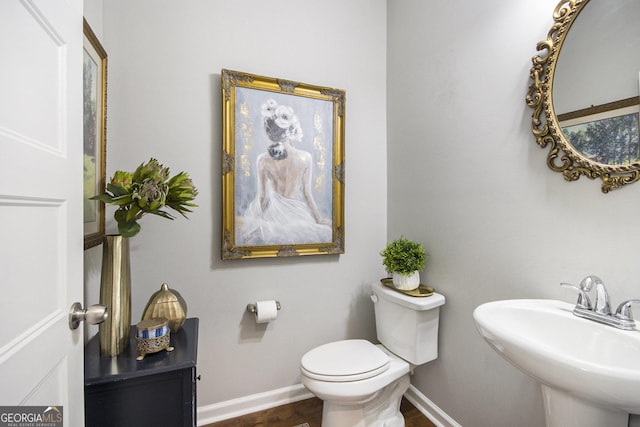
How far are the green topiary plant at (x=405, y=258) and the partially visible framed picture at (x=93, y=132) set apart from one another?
1411 millimetres

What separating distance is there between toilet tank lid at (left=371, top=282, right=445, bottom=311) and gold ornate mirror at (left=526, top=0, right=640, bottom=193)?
815 mm

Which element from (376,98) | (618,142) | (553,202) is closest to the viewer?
(618,142)

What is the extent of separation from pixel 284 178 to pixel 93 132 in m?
0.93

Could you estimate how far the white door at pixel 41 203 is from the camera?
51 cm

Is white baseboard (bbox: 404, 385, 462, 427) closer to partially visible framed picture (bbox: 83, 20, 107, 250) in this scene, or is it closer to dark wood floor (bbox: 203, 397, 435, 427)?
dark wood floor (bbox: 203, 397, 435, 427)

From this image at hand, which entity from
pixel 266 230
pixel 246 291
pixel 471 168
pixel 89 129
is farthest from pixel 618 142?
pixel 89 129

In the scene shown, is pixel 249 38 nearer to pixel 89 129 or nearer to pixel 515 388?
pixel 89 129

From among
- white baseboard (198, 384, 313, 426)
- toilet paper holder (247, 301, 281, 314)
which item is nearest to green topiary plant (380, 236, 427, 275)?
toilet paper holder (247, 301, 281, 314)

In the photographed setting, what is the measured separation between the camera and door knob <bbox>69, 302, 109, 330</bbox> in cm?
73

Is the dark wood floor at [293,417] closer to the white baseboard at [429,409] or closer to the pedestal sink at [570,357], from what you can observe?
the white baseboard at [429,409]

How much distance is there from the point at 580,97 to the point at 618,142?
213mm

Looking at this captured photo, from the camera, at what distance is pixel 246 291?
171 cm

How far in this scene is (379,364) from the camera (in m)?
1.43

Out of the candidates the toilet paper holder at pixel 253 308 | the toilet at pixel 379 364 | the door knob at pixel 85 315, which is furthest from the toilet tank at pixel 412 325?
the door knob at pixel 85 315
